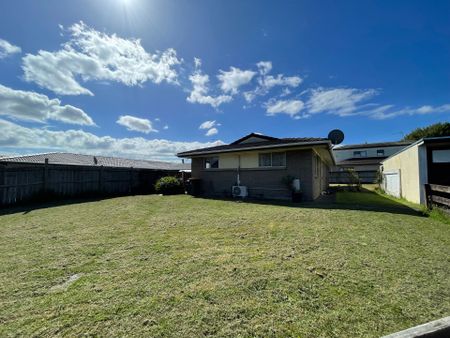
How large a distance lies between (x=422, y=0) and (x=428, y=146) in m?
5.31

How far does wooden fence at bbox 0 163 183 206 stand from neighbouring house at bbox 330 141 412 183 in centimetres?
2453

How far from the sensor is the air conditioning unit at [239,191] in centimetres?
1166

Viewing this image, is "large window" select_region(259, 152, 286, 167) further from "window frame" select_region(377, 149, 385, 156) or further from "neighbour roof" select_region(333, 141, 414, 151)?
"window frame" select_region(377, 149, 385, 156)

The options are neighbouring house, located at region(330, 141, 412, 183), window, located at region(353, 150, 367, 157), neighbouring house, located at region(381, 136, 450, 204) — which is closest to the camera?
neighbouring house, located at region(381, 136, 450, 204)

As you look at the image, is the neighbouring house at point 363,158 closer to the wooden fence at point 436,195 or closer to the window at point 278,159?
the window at point 278,159

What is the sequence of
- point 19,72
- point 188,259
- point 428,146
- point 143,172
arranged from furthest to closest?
1. point 143,172
2. point 19,72
3. point 428,146
4. point 188,259

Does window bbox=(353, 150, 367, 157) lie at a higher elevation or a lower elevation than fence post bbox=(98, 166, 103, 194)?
higher

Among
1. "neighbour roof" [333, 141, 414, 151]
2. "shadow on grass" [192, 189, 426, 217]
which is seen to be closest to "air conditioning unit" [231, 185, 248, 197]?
"shadow on grass" [192, 189, 426, 217]

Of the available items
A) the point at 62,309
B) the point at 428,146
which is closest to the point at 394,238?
the point at 62,309

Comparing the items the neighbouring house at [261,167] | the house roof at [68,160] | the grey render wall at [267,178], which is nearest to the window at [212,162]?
the neighbouring house at [261,167]

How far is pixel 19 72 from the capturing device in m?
9.69

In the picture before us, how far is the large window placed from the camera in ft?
35.3

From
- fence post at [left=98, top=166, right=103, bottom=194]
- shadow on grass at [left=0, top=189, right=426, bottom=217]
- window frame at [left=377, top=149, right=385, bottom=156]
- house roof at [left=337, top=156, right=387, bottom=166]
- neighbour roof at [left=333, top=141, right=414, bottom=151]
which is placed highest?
neighbour roof at [left=333, top=141, right=414, bottom=151]

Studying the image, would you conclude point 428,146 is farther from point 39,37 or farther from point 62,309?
point 39,37
